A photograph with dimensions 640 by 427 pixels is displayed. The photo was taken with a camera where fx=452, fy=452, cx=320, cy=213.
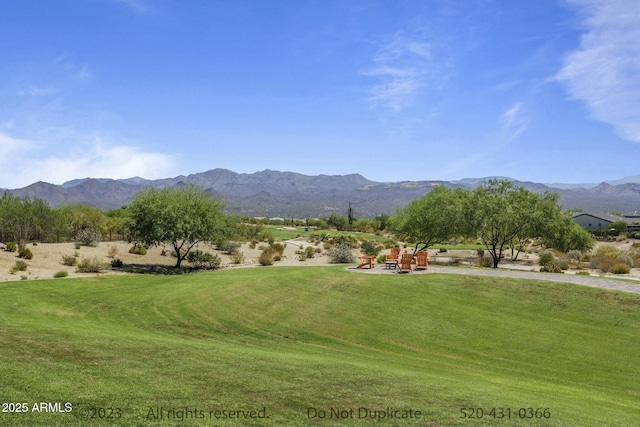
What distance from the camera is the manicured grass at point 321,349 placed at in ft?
23.6

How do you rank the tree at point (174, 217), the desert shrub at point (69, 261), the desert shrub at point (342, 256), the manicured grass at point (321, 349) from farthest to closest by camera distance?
the tree at point (174, 217), the desert shrub at point (342, 256), the desert shrub at point (69, 261), the manicured grass at point (321, 349)

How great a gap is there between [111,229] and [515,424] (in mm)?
57997

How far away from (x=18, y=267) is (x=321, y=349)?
27.6 m

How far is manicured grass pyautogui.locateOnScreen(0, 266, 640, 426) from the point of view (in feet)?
23.6

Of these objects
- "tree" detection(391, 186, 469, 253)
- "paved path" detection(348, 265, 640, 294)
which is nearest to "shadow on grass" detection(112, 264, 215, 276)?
"paved path" detection(348, 265, 640, 294)

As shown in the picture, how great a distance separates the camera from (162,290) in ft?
78.4

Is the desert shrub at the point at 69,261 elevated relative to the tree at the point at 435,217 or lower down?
lower down

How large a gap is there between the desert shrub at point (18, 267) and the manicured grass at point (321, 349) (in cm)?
790

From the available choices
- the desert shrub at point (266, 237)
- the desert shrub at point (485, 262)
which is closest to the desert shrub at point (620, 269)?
the desert shrub at point (485, 262)

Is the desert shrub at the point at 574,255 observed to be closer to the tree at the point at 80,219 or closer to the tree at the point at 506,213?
the tree at the point at 506,213

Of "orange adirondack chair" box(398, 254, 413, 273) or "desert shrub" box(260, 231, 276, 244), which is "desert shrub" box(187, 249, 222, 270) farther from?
"orange adirondack chair" box(398, 254, 413, 273)

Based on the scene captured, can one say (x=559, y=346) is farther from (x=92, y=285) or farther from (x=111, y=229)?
(x=111, y=229)

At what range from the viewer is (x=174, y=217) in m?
38.6

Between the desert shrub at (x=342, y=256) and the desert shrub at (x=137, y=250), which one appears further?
the desert shrub at (x=137, y=250)
